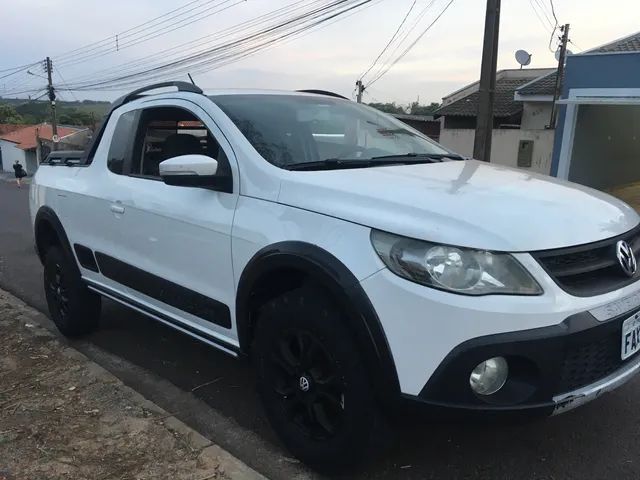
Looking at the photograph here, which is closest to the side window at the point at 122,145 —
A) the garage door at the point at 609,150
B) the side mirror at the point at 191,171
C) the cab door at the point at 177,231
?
the cab door at the point at 177,231

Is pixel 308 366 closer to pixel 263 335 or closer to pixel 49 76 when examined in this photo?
pixel 263 335

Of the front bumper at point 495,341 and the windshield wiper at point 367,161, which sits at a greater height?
the windshield wiper at point 367,161

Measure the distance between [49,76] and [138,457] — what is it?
150 ft

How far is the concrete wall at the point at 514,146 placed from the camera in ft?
75.2

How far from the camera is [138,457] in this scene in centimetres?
281

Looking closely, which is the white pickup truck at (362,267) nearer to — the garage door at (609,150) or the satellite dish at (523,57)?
the garage door at (609,150)

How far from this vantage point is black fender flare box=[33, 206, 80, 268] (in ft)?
14.5

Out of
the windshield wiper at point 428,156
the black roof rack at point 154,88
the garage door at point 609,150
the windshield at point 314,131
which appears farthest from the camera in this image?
the garage door at point 609,150

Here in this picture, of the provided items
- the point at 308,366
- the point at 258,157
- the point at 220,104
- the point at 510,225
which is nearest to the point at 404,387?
the point at 308,366

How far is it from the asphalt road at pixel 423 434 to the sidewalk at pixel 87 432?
0.65 feet

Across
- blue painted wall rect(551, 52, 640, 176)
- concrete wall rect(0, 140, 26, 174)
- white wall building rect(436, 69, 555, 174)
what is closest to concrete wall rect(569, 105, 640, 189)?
blue painted wall rect(551, 52, 640, 176)

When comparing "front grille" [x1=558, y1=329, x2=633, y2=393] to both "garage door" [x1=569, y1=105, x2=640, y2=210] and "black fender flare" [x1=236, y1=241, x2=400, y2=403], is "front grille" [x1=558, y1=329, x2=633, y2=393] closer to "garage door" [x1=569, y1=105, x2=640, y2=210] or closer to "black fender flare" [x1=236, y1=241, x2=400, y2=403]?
"black fender flare" [x1=236, y1=241, x2=400, y2=403]

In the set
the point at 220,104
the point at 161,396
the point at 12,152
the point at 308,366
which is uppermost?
the point at 220,104

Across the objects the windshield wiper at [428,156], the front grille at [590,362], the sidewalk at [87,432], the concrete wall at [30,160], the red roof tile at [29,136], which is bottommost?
the concrete wall at [30,160]
